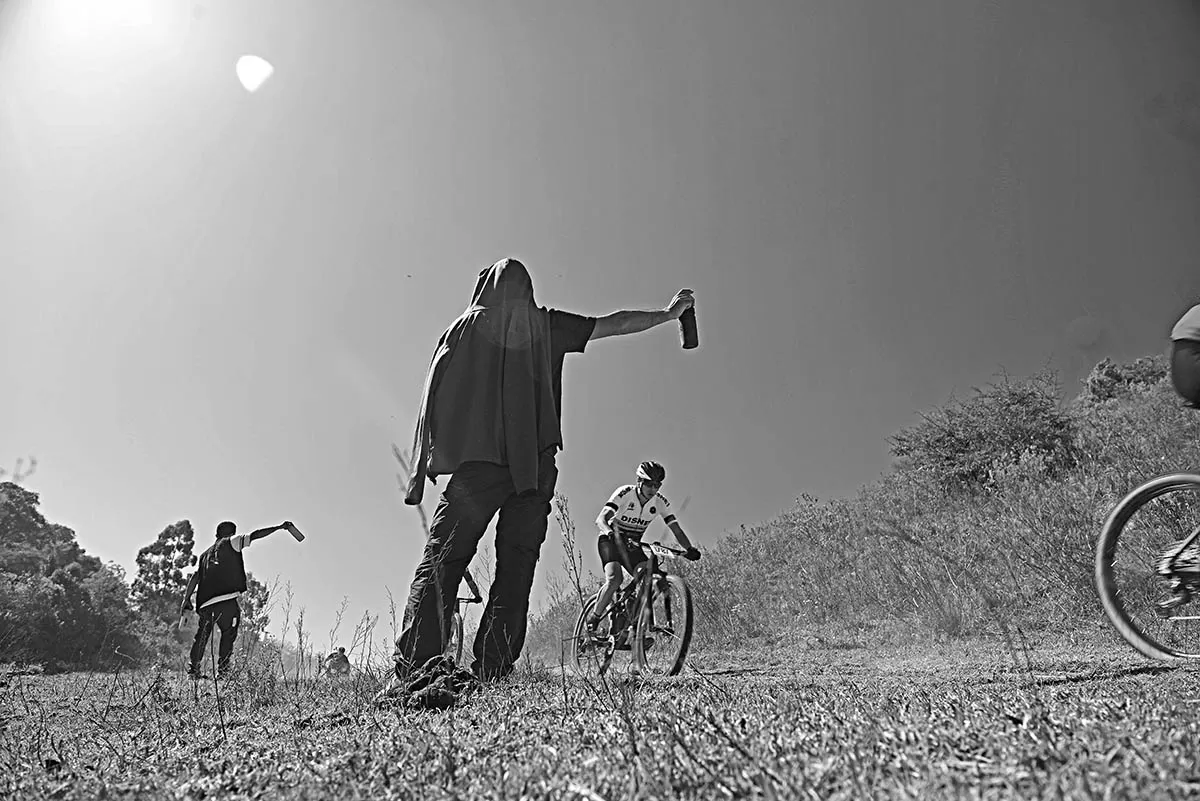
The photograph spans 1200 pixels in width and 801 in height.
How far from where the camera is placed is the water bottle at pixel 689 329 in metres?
4.28

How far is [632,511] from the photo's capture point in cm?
730

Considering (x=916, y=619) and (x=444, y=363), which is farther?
(x=916, y=619)

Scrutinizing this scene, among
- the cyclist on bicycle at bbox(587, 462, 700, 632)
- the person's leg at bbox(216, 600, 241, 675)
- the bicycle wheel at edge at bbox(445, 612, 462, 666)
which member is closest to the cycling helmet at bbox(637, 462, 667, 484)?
the cyclist on bicycle at bbox(587, 462, 700, 632)

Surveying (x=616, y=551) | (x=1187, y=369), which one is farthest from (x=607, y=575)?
(x=1187, y=369)

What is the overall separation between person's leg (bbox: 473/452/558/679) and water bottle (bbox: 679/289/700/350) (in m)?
1.30

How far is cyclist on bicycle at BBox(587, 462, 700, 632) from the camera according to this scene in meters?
6.89

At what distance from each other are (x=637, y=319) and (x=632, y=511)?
3.55 meters

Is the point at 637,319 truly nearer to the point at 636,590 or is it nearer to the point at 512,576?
the point at 512,576

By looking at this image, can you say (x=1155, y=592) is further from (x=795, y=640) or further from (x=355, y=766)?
(x=355, y=766)

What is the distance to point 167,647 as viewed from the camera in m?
20.1

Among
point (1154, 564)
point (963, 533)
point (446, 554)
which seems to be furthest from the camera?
point (963, 533)

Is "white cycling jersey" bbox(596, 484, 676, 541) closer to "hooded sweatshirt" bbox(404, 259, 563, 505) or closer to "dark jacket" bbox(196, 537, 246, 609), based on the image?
"hooded sweatshirt" bbox(404, 259, 563, 505)

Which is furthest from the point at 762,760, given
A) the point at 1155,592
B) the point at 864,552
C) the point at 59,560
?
the point at 59,560

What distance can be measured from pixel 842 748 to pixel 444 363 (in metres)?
2.57
